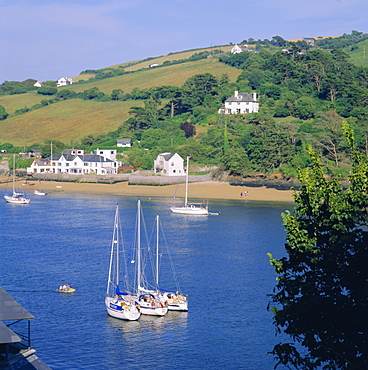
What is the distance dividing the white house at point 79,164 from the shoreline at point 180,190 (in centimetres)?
727

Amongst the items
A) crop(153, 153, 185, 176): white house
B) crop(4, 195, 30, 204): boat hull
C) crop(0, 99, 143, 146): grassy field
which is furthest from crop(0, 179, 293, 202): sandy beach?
crop(0, 99, 143, 146): grassy field

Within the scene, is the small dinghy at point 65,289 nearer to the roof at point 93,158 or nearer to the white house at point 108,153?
the roof at point 93,158

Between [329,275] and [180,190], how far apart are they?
3246 inches

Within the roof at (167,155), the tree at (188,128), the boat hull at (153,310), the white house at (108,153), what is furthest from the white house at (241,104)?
the boat hull at (153,310)

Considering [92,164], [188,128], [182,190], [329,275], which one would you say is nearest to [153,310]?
[329,275]

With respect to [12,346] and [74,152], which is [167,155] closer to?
[74,152]

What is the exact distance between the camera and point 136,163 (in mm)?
118688

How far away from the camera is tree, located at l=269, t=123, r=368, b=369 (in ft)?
58.4

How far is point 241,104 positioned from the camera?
138875 mm

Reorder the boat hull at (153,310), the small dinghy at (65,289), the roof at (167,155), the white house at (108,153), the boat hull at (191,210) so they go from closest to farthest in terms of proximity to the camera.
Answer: the boat hull at (153,310) < the small dinghy at (65,289) < the boat hull at (191,210) < the roof at (167,155) < the white house at (108,153)

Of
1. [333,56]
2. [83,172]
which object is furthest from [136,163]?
[333,56]

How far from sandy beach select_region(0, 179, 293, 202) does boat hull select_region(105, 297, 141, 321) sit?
55796mm

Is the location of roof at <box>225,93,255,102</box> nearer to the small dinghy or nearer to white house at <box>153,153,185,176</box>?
white house at <box>153,153,185,176</box>

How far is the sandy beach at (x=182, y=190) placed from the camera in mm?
94812
